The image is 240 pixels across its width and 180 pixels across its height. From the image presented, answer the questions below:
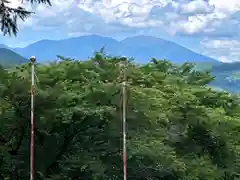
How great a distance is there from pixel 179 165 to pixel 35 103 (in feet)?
18.7

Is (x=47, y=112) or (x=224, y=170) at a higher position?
(x=47, y=112)

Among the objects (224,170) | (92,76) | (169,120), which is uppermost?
(92,76)

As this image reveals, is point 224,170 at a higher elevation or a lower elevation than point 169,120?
lower

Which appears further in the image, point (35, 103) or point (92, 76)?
point (92, 76)

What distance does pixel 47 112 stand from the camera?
18578 mm

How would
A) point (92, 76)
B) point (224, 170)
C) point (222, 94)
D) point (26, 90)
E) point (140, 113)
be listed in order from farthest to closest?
point (222, 94) → point (224, 170) → point (92, 76) → point (140, 113) → point (26, 90)

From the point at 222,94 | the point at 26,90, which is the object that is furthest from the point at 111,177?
the point at 222,94

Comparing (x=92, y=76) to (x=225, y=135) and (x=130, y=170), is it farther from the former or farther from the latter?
(x=225, y=135)

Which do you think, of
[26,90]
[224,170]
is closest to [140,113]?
[26,90]

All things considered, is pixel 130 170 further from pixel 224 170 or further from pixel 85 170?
pixel 224 170

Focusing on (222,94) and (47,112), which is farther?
(222,94)

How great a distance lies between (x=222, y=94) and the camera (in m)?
31.4

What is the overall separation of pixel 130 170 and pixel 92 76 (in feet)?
14.5

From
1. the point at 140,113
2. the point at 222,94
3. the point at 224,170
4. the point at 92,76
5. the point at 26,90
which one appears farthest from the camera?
the point at 222,94
